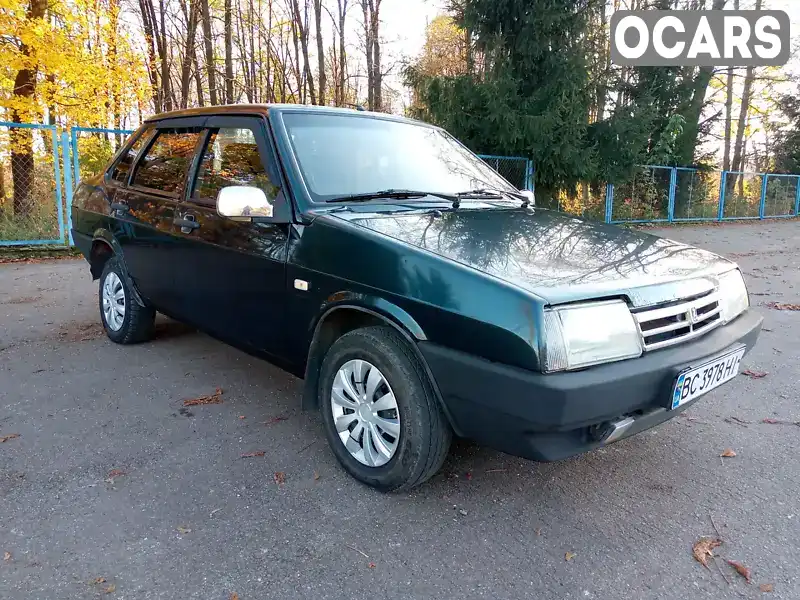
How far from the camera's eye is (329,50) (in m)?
19.7

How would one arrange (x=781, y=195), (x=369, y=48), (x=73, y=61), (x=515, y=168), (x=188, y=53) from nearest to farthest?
(x=73, y=61) → (x=515, y=168) → (x=188, y=53) → (x=369, y=48) → (x=781, y=195)

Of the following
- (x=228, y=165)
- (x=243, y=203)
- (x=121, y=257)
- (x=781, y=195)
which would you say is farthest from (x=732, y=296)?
(x=781, y=195)

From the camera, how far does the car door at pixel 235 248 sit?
3.08 m

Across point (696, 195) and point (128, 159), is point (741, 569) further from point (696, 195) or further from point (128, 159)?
point (696, 195)

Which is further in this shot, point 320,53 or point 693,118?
point 320,53

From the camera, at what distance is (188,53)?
17688mm

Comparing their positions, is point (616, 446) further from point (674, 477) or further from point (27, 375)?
point (27, 375)

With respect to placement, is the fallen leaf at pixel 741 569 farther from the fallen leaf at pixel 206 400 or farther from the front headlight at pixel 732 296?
the fallen leaf at pixel 206 400

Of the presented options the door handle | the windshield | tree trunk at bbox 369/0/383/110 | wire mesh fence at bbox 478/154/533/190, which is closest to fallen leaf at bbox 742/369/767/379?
the windshield

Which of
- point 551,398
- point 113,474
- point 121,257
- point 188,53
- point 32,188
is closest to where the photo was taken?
point 551,398

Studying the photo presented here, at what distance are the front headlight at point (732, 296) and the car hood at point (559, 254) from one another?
0.21 feet

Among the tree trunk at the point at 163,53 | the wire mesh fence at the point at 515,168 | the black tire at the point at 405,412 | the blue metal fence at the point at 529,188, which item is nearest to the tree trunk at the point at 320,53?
the tree trunk at the point at 163,53

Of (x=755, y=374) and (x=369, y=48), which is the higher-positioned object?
(x=369, y=48)

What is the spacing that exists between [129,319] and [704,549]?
414cm
